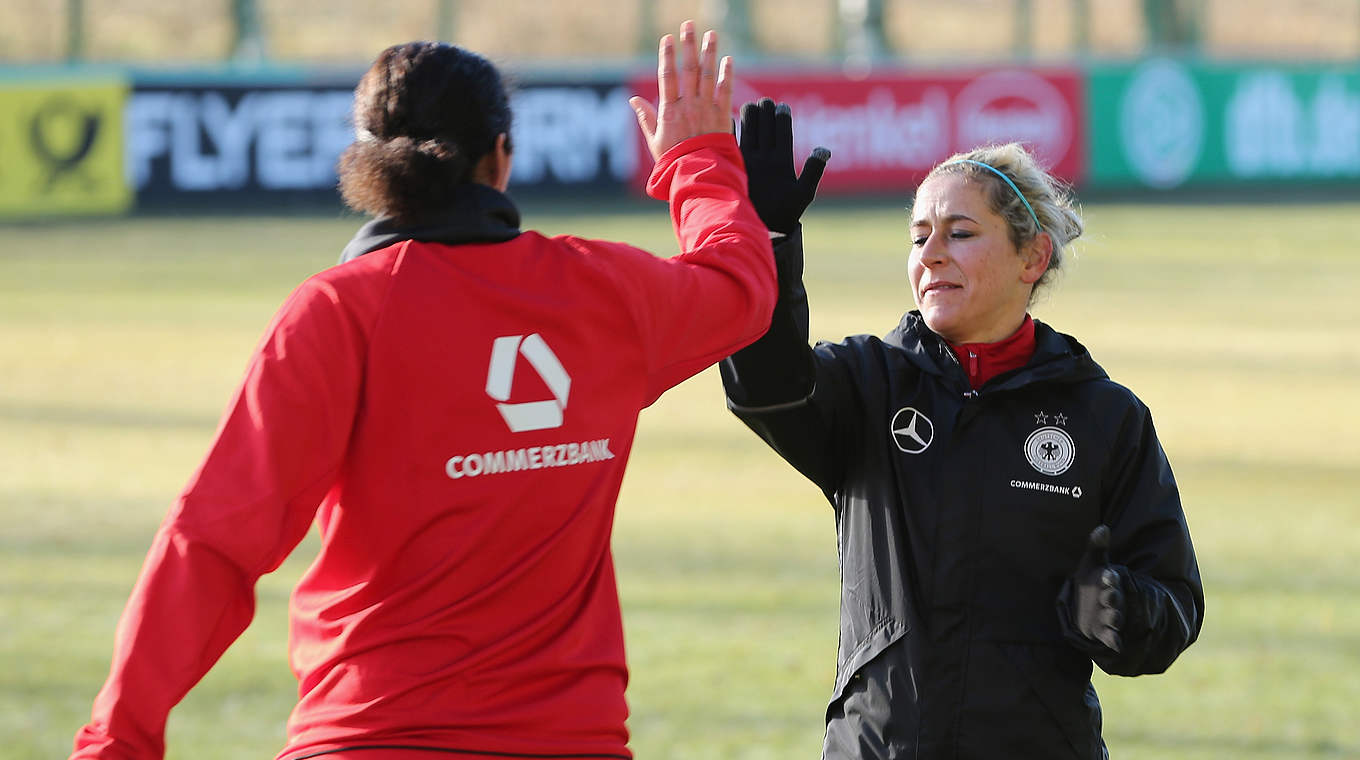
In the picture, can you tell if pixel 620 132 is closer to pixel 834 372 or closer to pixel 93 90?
pixel 93 90

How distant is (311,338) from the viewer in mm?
2449

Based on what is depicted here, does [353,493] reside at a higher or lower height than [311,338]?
lower

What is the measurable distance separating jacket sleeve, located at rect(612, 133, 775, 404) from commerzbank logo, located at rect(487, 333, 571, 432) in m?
0.17

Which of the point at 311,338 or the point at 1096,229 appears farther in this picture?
the point at 1096,229

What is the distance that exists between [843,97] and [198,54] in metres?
19.7

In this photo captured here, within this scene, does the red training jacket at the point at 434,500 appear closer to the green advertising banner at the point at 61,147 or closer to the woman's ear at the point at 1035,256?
the woman's ear at the point at 1035,256

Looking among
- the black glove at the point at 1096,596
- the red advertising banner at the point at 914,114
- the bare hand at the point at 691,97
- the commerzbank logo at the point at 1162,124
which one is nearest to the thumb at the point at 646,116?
the bare hand at the point at 691,97

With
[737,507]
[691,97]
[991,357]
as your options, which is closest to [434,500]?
[691,97]

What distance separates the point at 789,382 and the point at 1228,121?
2615 cm

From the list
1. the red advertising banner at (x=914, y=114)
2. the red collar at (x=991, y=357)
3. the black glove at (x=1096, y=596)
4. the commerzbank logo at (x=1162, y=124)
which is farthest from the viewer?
the commerzbank logo at (x=1162, y=124)

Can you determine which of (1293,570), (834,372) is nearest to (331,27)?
(1293,570)

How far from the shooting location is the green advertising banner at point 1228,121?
27.3 m

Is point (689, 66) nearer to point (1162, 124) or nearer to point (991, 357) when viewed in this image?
point (991, 357)

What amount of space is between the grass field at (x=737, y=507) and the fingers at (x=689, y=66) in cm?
242
